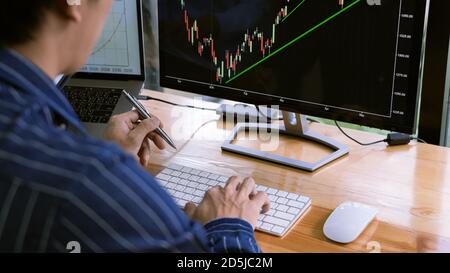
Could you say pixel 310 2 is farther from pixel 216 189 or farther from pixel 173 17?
pixel 216 189

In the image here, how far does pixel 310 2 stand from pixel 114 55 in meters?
0.63

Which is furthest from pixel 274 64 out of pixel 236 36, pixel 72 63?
pixel 72 63

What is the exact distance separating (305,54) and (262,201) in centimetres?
40

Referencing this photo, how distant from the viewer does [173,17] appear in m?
1.66

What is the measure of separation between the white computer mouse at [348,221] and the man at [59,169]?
418 millimetres

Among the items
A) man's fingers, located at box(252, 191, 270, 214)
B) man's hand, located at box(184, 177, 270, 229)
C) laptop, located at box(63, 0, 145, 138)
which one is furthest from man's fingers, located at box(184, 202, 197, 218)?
laptop, located at box(63, 0, 145, 138)

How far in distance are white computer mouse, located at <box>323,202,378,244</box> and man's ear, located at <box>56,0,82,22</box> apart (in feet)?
2.11

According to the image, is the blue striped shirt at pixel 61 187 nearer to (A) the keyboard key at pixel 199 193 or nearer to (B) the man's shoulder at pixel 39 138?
(B) the man's shoulder at pixel 39 138

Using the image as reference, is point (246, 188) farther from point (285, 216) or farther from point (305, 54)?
point (305, 54)

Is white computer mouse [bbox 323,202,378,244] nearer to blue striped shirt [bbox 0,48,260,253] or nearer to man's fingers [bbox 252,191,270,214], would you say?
man's fingers [bbox 252,191,270,214]

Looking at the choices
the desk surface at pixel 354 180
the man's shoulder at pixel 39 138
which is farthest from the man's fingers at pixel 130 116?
the man's shoulder at pixel 39 138

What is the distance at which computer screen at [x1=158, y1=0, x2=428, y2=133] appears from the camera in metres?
1.38

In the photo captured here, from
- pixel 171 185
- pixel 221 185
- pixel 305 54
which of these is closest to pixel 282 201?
pixel 221 185

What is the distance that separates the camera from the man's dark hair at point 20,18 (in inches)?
31.8
